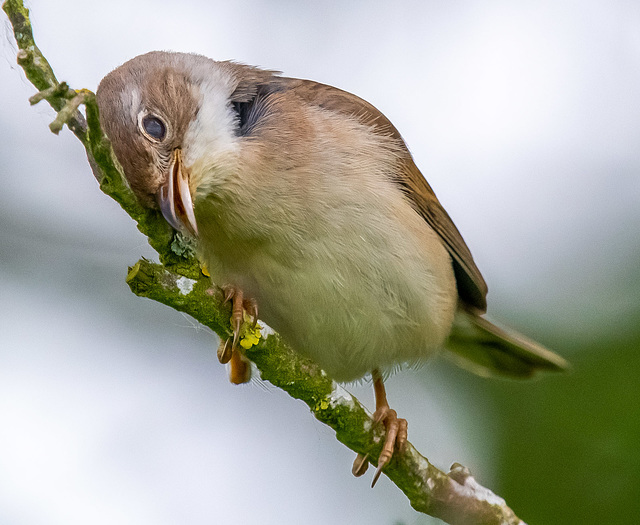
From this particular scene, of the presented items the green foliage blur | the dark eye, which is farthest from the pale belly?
the green foliage blur

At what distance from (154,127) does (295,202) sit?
25.7 inches

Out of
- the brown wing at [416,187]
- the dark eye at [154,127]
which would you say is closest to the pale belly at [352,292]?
the brown wing at [416,187]

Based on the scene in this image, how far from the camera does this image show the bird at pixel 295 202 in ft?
10.1

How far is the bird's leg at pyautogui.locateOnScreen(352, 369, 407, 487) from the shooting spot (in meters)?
3.34

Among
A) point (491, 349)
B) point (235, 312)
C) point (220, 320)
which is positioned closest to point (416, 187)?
point (491, 349)

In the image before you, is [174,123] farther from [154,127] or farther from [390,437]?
[390,437]

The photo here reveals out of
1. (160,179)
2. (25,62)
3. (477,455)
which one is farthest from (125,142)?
(477,455)

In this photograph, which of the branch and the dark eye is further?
the dark eye

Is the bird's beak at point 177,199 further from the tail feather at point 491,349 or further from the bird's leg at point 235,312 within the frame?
the tail feather at point 491,349

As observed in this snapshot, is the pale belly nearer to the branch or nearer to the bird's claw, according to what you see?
the bird's claw

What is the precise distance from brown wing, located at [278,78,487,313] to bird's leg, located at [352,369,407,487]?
2.37 feet

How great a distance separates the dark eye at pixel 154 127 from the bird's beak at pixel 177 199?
0.11 m

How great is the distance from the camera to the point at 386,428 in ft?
11.7

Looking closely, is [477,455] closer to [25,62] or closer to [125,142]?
[125,142]
